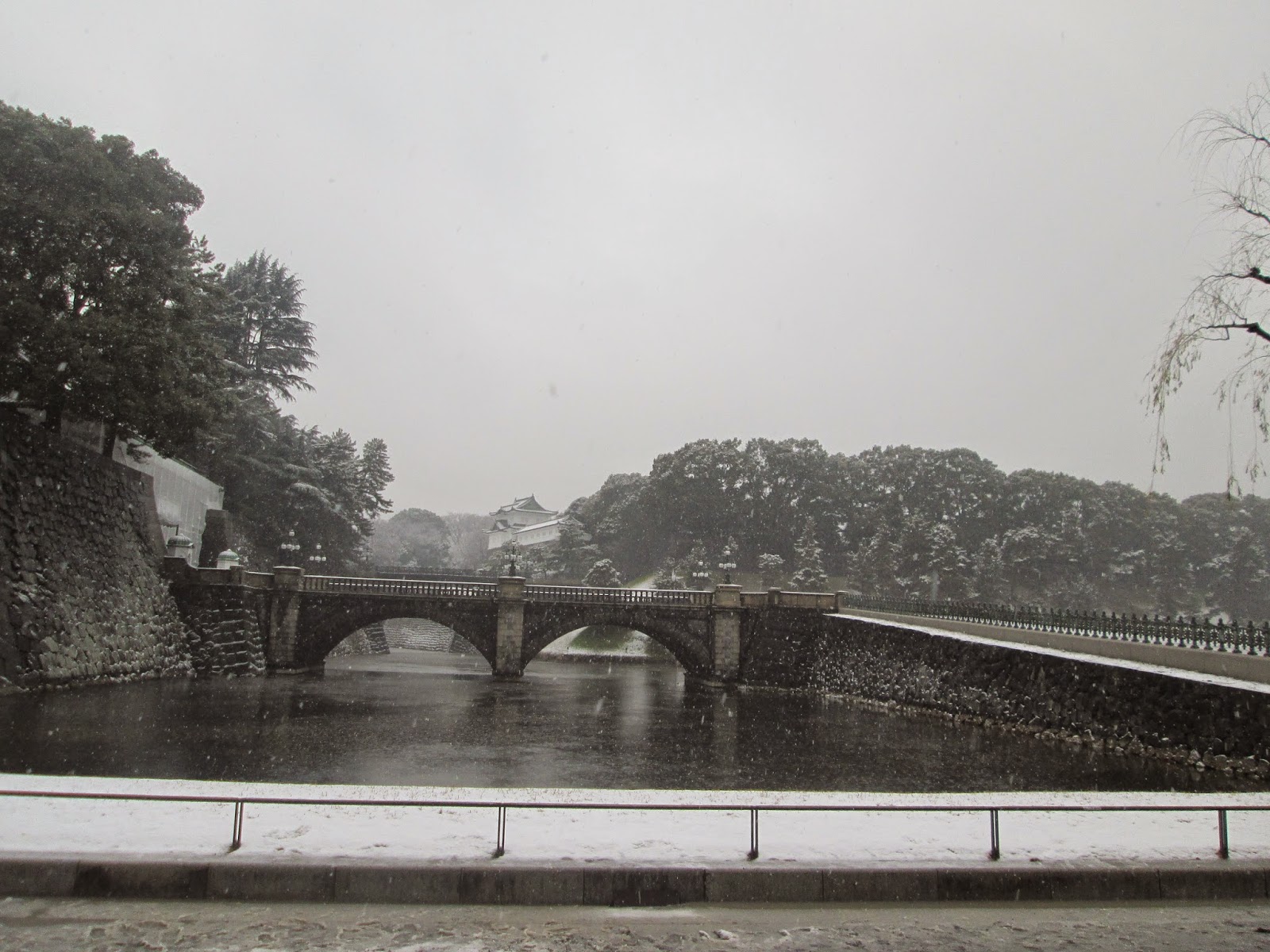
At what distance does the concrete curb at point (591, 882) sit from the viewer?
7.50m

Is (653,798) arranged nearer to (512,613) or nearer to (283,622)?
(512,613)

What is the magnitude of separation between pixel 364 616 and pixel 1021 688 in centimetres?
2677

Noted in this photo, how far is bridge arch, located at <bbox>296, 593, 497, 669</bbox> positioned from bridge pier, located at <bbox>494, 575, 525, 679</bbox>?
0.32 meters

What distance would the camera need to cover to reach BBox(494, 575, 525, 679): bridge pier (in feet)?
128

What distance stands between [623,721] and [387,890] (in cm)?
2107

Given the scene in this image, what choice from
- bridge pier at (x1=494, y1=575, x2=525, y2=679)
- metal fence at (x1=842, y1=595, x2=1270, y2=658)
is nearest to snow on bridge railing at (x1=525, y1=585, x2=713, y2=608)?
bridge pier at (x1=494, y1=575, x2=525, y2=679)

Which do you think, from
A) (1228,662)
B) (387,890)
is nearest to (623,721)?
(1228,662)

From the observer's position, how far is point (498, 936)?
6.83 meters

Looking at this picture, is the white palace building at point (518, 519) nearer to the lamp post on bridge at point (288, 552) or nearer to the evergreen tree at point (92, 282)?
the lamp post on bridge at point (288, 552)

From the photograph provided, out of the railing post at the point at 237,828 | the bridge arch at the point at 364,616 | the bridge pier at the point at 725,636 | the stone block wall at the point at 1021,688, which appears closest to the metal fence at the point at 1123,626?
the stone block wall at the point at 1021,688

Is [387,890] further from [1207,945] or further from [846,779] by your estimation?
[846,779]

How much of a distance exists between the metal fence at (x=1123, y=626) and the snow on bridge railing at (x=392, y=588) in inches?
771

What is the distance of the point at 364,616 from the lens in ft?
126

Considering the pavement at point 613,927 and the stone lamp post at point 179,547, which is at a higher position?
the stone lamp post at point 179,547
